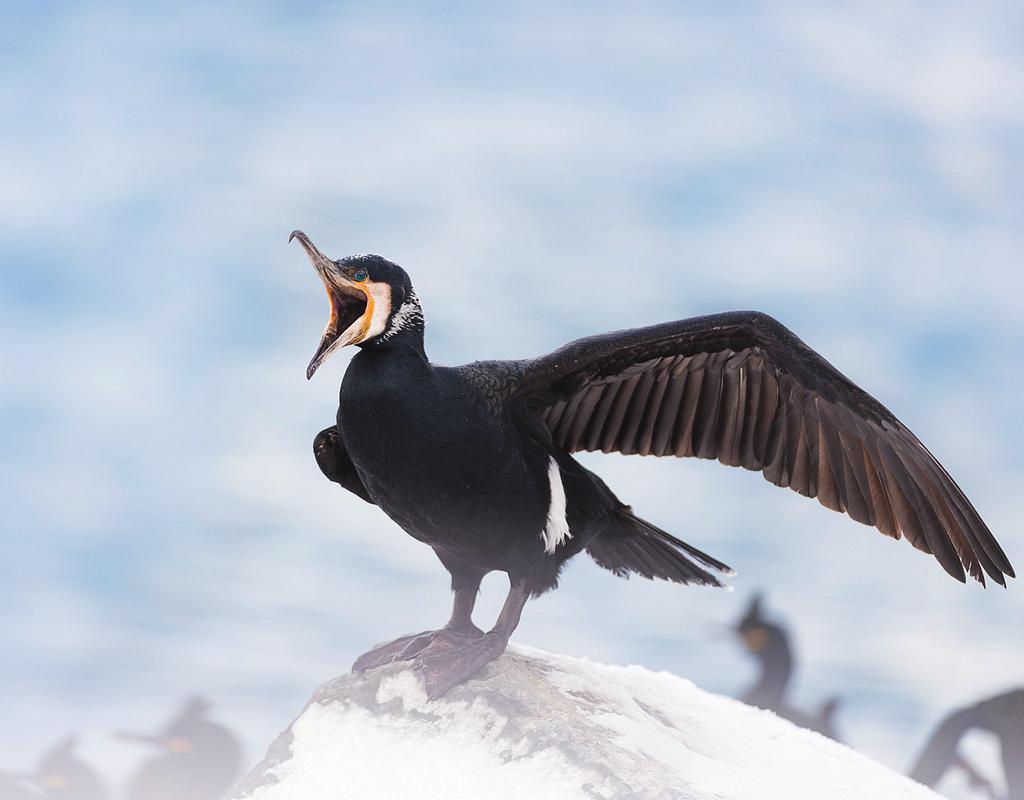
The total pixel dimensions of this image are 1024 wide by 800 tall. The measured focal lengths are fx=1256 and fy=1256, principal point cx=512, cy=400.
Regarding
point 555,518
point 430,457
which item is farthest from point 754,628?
point 430,457

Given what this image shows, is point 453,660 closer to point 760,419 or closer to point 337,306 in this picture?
point 337,306

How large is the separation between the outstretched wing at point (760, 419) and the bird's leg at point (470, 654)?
2.80ft

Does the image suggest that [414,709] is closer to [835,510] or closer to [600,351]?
[600,351]

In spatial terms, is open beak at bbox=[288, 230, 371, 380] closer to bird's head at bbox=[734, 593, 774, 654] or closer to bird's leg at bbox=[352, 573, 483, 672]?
bird's leg at bbox=[352, 573, 483, 672]

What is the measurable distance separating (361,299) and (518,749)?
1.75 metres

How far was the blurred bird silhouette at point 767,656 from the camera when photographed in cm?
1149

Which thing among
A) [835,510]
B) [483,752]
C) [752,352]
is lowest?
[483,752]

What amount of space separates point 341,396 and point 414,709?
1.23 m

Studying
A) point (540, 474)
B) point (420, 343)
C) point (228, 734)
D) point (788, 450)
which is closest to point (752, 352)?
point (788, 450)

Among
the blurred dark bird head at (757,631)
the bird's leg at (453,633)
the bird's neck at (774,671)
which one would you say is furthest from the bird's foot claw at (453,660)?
the blurred dark bird head at (757,631)

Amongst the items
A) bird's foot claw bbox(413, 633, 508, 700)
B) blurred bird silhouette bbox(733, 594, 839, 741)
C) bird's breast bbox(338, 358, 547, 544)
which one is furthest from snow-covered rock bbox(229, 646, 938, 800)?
blurred bird silhouette bbox(733, 594, 839, 741)

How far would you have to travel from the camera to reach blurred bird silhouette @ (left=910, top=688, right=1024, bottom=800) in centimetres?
921

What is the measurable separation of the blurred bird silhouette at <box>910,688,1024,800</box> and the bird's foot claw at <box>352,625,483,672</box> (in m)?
5.40

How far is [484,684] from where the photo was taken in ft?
15.9
